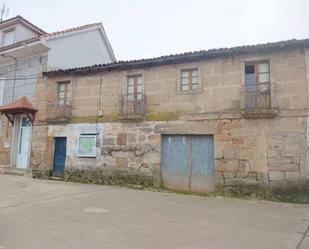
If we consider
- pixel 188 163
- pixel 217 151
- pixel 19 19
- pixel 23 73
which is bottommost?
pixel 188 163

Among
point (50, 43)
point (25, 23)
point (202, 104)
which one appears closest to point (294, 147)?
point (202, 104)

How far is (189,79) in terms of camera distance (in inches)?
418

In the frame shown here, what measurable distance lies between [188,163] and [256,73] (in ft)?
12.4

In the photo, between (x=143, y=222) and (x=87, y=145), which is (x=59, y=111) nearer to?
(x=87, y=145)

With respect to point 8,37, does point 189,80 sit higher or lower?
lower

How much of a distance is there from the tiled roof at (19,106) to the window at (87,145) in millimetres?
2953

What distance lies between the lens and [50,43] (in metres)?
13.5

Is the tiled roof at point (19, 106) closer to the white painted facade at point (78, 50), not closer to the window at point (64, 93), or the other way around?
the window at point (64, 93)

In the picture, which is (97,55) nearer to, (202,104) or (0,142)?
(0,142)

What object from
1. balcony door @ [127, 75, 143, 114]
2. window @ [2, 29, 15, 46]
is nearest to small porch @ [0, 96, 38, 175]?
window @ [2, 29, 15, 46]

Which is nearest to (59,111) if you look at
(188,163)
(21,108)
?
(21,108)

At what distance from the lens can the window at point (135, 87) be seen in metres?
11.4

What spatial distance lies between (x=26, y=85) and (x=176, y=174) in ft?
28.0

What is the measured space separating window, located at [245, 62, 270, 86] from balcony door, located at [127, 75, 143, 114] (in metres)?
3.96
